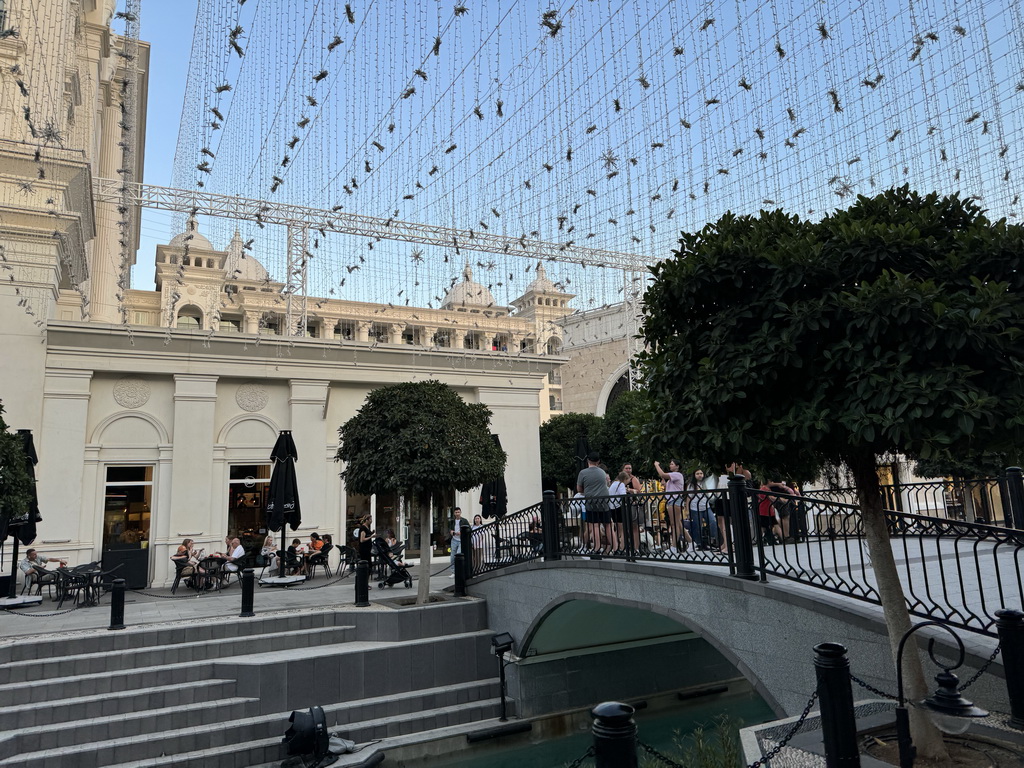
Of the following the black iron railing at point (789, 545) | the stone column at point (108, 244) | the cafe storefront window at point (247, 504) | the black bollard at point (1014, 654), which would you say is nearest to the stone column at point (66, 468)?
the cafe storefront window at point (247, 504)

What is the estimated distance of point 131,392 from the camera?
1781 centimetres

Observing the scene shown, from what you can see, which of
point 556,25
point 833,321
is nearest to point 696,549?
→ point 833,321

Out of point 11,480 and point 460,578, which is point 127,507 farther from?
point 460,578

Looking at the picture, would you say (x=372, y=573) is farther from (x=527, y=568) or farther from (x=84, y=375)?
(x=84, y=375)

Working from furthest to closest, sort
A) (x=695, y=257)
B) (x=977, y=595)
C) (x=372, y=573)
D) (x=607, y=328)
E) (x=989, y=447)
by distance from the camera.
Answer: (x=607, y=328), (x=372, y=573), (x=977, y=595), (x=695, y=257), (x=989, y=447)

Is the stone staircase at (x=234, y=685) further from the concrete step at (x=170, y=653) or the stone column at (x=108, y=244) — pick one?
the stone column at (x=108, y=244)

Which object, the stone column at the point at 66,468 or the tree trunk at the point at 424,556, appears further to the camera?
the stone column at the point at 66,468

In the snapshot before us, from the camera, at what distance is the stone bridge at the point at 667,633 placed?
598 centimetres

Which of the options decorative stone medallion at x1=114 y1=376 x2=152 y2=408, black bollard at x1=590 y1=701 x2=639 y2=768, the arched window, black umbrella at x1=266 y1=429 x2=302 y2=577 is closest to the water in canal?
black bollard at x1=590 y1=701 x2=639 y2=768

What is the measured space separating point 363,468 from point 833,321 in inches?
365

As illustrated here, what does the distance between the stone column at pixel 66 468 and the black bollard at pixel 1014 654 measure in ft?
60.2

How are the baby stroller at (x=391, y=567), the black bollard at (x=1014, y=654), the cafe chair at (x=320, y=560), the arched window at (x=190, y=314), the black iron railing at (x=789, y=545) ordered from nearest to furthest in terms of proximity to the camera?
the black bollard at (x=1014, y=654) → the black iron railing at (x=789, y=545) → the baby stroller at (x=391, y=567) → the cafe chair at (x=320, y=560) → the arched window at (x=190, y=314)

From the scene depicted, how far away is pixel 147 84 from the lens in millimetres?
36812

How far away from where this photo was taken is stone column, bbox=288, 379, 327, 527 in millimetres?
18891
